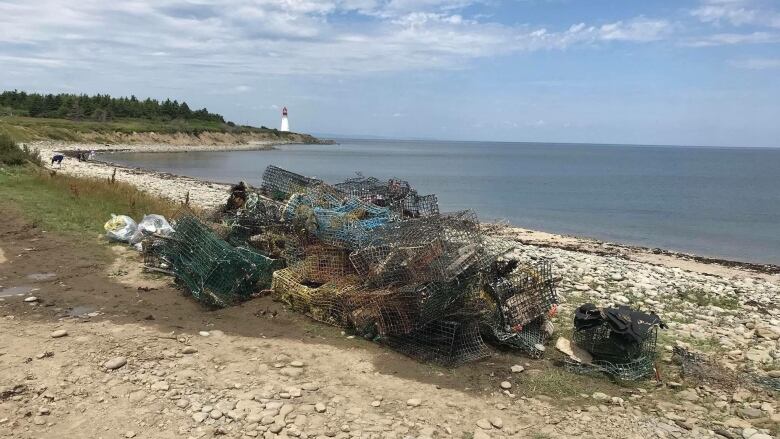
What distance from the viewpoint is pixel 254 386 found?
525 cm

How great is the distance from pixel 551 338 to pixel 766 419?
2.29 metres

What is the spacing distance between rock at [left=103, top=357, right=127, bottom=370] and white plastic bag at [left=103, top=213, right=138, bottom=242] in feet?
16.5

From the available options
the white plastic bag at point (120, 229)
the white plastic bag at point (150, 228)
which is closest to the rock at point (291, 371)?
the white plastic bag at point (150, 228)

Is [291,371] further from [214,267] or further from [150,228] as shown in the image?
[150,228]

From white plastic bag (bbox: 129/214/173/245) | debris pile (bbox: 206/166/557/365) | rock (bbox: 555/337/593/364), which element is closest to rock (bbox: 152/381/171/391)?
debris pile (bbox: 206/166/557/365)

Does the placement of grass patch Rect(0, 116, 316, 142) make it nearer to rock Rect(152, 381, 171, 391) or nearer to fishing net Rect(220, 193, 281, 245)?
fishing net Rect(220, 193, 281, 245)

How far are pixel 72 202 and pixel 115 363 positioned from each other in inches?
363

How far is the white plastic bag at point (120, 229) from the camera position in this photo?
10062 mm

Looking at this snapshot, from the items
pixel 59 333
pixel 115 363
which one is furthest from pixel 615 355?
pixel 59 333

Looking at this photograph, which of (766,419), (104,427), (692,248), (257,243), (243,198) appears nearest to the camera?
(104,427)

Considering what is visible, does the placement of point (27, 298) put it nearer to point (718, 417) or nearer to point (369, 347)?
point (369, 347)

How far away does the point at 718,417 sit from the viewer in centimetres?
517

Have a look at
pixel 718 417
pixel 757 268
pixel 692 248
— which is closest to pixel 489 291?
pixel 718 417

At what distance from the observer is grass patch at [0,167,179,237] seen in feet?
36.8
